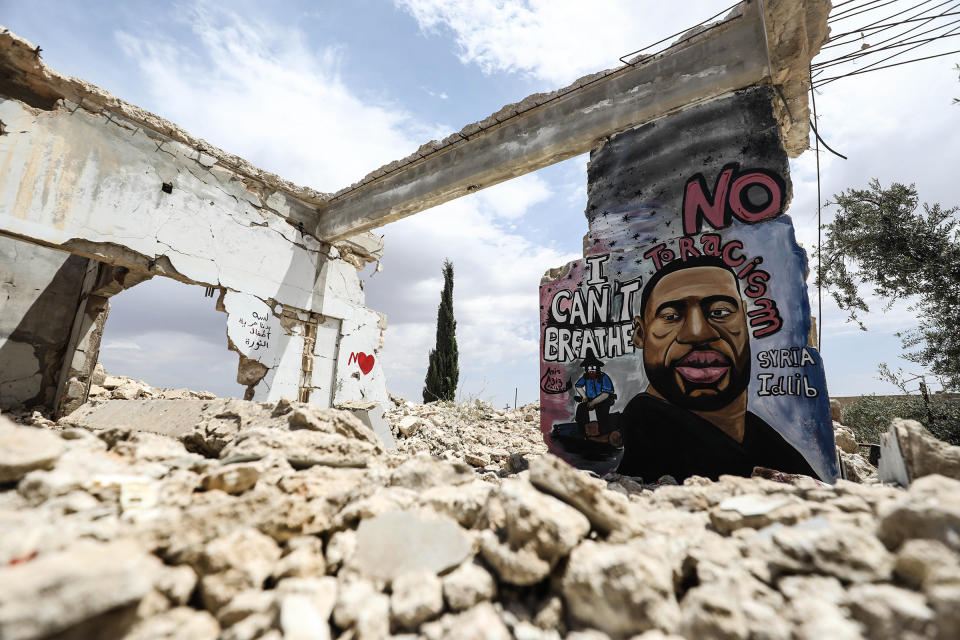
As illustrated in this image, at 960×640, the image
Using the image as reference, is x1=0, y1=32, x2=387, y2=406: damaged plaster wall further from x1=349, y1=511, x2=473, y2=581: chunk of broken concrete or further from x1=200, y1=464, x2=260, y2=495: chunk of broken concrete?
x1=349, y1=511, x2=473, y2=581: chunk of broken concrete

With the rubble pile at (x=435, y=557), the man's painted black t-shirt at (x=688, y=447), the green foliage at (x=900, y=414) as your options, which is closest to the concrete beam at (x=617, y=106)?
the man's painted black t-shirt at (x=688, y=447)

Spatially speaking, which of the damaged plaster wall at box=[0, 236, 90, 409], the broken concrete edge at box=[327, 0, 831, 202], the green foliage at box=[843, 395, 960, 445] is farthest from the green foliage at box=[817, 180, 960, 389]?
the damaged plaster wall at box=[0, 236, 90, 409]

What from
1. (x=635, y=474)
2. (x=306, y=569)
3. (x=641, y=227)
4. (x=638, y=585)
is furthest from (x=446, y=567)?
(x=641, y=227)

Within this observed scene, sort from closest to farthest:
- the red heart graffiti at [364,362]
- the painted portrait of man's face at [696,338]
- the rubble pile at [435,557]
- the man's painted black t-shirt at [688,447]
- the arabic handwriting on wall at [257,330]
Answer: the rubble pile at [435,557]
the man's painted black t-shirt at [688,447]
the painted portrait of man's face at [696,338]
the arabic handwriting on wall at [257,330]
the red heart graffiti at [364,362]

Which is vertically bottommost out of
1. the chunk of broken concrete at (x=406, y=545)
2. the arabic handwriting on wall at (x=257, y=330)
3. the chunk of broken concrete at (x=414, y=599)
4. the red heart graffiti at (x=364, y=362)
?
the chunk of broken concrete at (x=414, y=599)

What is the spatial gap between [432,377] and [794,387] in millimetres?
12798

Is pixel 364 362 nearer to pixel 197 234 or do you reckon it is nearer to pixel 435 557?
pixel 197 234

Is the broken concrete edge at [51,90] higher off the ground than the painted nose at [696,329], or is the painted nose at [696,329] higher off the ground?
the broken concrete edge at [51,90]

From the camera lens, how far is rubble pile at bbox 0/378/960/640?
3.16 feet

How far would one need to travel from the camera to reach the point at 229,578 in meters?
1.16

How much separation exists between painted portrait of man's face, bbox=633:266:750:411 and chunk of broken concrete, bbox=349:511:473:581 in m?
2.91

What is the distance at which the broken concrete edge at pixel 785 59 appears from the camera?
3312 millimetres

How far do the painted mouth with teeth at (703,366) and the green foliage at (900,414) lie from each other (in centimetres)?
541

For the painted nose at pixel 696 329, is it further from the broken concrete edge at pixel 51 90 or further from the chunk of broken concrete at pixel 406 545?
the broken concrete edge at pixel 51 90
